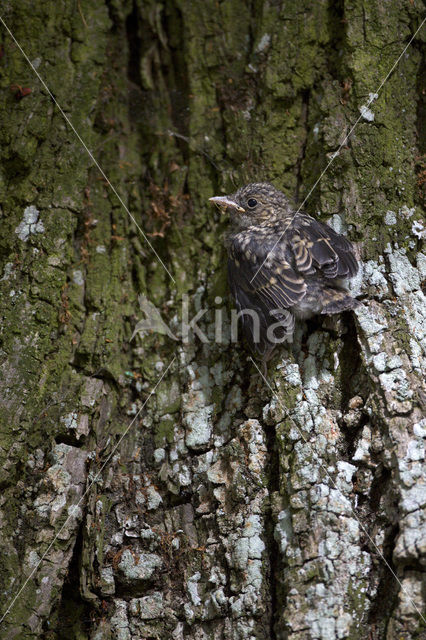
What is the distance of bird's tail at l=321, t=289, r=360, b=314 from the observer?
321 centimetres

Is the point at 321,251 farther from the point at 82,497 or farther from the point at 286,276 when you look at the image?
the point at 82,497

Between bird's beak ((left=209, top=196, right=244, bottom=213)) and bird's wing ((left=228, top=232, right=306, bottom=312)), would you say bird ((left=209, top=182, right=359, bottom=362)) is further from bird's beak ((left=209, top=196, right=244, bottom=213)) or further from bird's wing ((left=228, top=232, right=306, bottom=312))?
bird's beak ((left=209, top=196, right=244, bottom=213))

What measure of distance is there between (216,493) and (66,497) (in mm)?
829

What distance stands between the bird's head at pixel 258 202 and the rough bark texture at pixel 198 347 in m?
0.13

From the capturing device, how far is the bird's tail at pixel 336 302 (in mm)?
3213

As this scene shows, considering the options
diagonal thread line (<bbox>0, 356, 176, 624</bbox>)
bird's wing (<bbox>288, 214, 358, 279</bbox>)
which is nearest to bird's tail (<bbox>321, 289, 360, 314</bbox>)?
bird's wing (<bbox>288, 214, 358, 279</bbox>)

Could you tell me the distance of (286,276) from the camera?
3.42 m

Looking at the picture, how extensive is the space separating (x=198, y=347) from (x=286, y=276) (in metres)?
0.73

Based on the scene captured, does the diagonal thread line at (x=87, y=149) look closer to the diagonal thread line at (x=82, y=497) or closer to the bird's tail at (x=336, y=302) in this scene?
the diagonal thread line at (x=82, y=497)

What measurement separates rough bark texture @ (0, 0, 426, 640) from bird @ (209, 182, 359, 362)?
13 centimetres

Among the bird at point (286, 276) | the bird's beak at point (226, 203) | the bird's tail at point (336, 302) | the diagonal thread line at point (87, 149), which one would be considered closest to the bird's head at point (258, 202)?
the bird's beak at point (226, 203)

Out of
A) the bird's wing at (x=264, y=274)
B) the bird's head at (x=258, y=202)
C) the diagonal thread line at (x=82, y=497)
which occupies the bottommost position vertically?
the diagonal thread line at (x=82, y=497)

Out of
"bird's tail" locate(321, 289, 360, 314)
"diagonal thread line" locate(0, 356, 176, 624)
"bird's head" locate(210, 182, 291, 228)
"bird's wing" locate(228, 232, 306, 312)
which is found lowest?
"diagonal thread line" locate(0, 356, 176, 624)

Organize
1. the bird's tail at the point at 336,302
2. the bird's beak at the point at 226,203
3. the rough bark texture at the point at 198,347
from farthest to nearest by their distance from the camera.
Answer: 1. the bird's beak at the point at 226,203
2. the bird's tail at the point at 336,302
3. the rough bark texture at the point at 198,347
